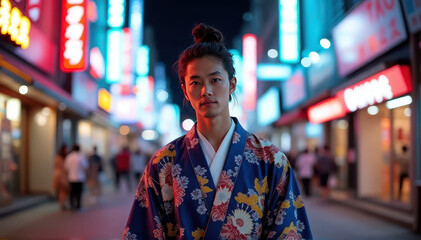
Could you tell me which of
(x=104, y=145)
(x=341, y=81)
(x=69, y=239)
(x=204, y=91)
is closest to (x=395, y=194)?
(x=341, y=81)

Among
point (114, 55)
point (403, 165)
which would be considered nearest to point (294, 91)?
point (114, 55)

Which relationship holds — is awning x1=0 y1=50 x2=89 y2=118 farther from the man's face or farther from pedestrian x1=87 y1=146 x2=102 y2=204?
the man's face

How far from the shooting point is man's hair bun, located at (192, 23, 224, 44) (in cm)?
248

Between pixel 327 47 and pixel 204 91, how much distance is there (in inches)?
532

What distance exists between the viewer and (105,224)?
9148 mm

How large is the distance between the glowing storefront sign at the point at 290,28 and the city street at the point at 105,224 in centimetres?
771

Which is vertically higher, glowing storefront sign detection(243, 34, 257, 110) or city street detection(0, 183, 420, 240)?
glowing storefront sign detection(243, 34, 257, 110)

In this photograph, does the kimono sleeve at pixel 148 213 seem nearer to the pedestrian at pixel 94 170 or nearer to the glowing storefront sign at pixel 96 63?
the pedestrian at pixel 94 170

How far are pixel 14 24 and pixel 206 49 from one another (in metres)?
7.17

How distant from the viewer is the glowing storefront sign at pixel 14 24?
772 cm

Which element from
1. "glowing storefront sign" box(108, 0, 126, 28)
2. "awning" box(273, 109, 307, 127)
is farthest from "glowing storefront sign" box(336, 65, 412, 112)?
"glowing storefront sign" box(108, 0, 126, 28)

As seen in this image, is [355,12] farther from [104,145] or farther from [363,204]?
[104,145]

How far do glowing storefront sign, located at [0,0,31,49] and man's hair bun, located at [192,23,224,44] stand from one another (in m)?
6.18

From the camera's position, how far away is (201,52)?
2.36m
